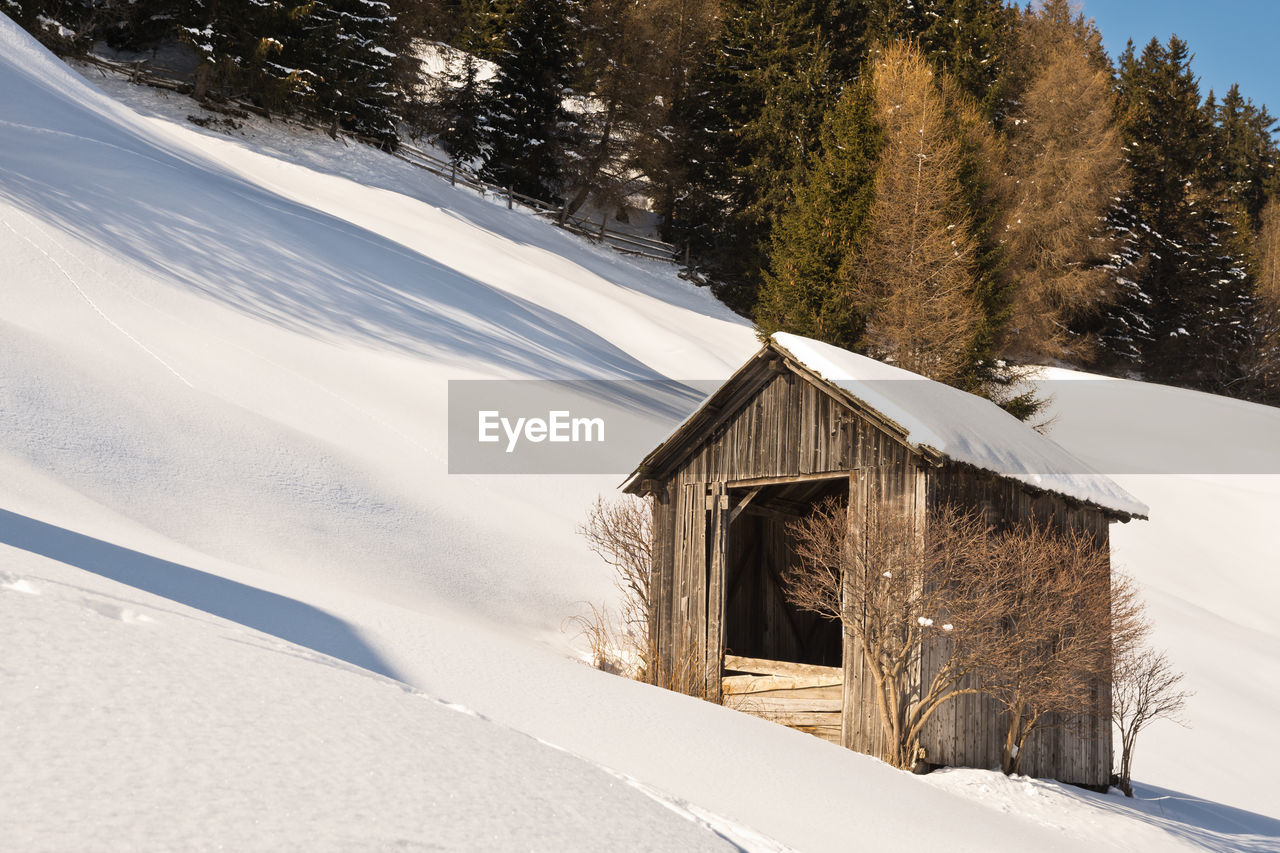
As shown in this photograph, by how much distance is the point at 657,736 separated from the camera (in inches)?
279

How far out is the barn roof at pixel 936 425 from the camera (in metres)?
10.2

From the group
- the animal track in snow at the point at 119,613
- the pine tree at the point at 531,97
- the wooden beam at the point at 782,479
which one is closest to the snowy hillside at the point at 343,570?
the animal track in snow at the point at 119,613

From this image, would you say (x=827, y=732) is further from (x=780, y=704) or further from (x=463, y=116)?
(x=463, y=116)

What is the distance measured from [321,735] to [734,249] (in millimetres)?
38804

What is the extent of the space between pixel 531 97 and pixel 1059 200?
20144 mm

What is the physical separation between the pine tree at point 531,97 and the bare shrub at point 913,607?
113ft

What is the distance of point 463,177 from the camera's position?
39656mm

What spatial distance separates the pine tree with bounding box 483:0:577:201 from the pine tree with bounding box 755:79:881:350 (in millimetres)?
18484

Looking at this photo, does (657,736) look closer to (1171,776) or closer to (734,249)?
(1171,776)

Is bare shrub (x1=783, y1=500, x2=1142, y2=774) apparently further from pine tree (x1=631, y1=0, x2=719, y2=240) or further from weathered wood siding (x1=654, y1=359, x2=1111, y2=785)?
pine tree (x1=631, y1=0, x2=719, y2=240)

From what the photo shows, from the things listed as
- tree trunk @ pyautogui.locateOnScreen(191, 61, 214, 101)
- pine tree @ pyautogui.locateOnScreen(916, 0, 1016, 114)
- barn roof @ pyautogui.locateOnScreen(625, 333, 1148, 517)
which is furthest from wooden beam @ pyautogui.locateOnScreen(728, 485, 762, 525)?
pine tree @ pyautogui.locateOnScreen(916, 0, 1016, 114)

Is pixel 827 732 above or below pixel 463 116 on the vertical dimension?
below

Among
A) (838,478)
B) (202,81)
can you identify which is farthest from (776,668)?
(202,81)

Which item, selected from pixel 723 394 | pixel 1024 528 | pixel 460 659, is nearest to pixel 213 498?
pixel 460 659
